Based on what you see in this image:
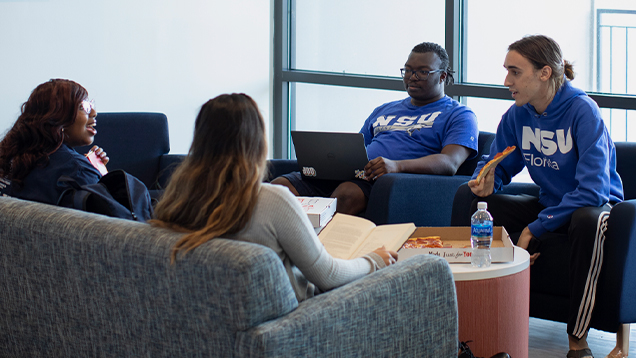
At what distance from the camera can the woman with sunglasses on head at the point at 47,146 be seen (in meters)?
1.89

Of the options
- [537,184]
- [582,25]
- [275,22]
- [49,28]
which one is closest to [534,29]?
[582,25]

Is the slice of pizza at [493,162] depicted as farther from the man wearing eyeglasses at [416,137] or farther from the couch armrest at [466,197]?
the man wearing eyeglasses at [416,137]

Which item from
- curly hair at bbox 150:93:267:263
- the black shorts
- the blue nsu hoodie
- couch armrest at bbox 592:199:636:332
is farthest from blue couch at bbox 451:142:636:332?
curly hair at bbox 150:93:267:263

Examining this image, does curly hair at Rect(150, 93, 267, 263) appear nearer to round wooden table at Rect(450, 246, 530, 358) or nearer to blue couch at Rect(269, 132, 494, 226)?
round wooden table at Rect(450, 246, 530, 358)

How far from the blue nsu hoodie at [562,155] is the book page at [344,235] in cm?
81

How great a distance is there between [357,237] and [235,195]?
26.1 inches

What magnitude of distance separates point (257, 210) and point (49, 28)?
10.5ft

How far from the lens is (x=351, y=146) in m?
2.99

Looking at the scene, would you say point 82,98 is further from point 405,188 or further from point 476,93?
point 476,93

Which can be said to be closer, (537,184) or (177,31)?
(537,184)

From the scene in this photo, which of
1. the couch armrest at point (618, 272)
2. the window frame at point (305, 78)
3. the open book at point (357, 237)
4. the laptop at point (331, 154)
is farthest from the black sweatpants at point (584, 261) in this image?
the window frame at point (305, 78)

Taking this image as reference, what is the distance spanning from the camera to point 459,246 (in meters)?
2.01

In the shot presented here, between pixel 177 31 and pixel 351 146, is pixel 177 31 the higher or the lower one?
the higher one

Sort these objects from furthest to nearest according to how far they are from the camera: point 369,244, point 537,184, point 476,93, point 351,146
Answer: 1. point 476,93
2. point 351,146
3. point 537,184
4. point 369,244
